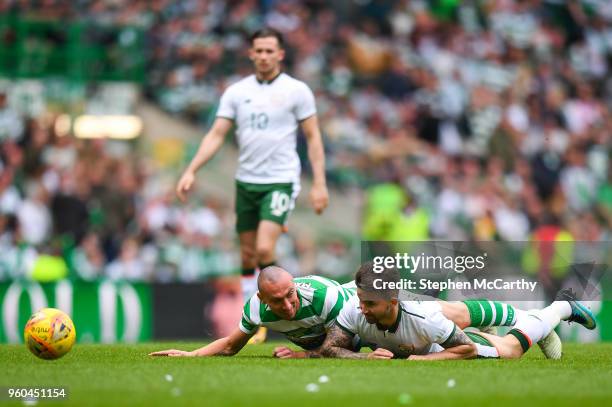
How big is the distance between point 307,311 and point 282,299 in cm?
37

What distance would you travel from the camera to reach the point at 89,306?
15.1 m

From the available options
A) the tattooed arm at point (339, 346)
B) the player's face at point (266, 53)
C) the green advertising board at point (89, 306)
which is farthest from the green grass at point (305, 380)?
the green advertising board at point (89, 306)

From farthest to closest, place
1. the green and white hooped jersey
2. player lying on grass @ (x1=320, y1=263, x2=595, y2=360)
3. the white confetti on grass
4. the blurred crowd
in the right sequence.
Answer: the blurred crowd, the green and white hooped jersey, player lying on grass @ (x1=320, y1=263, x2=595, y2=360), the white confetti on grass

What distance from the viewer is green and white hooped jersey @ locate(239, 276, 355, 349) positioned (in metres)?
9.08

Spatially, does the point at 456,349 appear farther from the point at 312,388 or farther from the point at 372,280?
the point at 312,388

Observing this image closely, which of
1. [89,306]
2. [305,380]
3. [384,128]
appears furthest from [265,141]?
[384,128]

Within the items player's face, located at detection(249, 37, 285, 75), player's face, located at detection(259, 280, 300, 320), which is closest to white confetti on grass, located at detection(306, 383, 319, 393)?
player's face, located at detection(259, 280, 300, 320)

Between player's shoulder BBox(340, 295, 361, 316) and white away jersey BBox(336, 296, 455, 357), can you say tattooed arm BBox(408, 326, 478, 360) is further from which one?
player's shoulder BBox(340, 295, 361, 316)

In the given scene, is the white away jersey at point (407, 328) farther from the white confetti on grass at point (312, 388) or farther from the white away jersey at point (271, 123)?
the white away jersey at point (271, 123)

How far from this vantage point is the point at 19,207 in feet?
55.9

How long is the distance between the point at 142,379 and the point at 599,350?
16.4 feet

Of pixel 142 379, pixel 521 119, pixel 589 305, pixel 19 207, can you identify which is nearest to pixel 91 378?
pixel 142 379

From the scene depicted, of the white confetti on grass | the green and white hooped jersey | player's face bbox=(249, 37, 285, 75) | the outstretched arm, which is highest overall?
player's face bbox=(249, 37, 285, 75)

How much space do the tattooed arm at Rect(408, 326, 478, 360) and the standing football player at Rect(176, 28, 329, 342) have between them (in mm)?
2542
